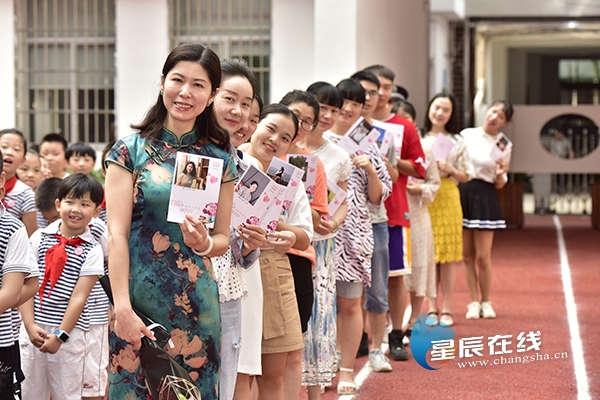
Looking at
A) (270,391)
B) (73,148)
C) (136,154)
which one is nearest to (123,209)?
(136,154)

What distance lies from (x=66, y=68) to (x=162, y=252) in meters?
9.62

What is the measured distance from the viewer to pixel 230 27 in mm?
11586

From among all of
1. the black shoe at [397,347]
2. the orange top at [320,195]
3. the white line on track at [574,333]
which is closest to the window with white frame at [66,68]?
the white line on track at [574,333]

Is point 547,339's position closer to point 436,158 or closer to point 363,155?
point 436,158

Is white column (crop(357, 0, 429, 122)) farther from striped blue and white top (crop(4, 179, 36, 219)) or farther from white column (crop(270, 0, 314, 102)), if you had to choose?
striped blue and white top (crop(4, 179, 36, 219))

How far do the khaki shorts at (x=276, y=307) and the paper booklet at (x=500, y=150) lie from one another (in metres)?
4.69

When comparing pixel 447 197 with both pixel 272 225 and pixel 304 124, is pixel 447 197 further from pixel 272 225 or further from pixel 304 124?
pixel 272 225

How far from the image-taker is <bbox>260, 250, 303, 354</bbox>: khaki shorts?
407 cm

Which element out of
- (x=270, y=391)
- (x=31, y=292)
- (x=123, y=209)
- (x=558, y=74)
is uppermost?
(x=558, y=74)

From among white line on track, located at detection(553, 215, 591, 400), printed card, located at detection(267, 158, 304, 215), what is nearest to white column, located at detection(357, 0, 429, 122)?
white line on track, located at detection(553, 215, 591, 400)

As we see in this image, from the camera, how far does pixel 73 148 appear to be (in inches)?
265

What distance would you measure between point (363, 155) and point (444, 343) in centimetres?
202

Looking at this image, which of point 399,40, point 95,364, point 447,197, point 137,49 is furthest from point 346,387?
point 399,40

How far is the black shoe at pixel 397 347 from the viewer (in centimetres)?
670
